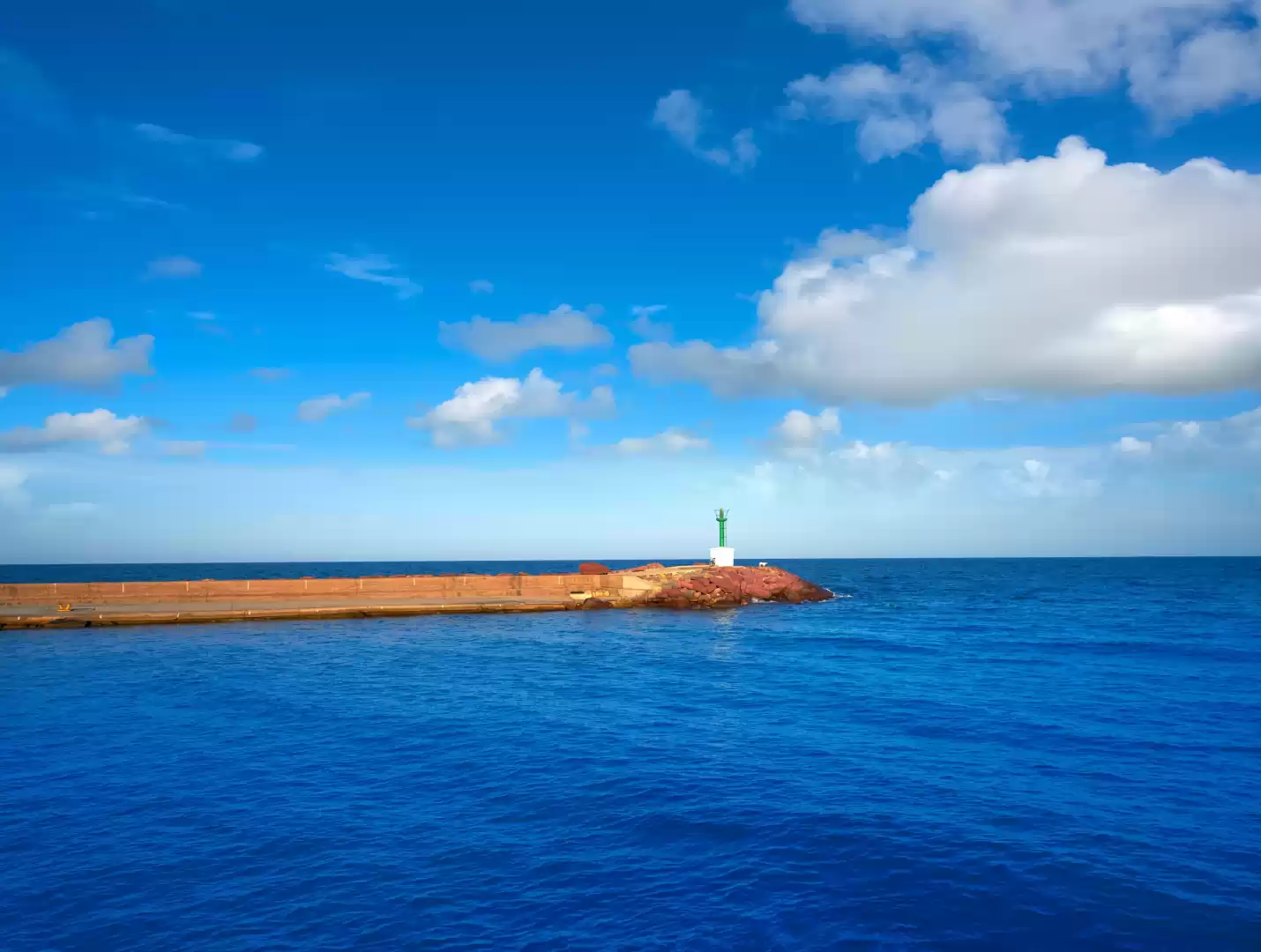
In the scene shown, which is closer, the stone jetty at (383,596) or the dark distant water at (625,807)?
the dark distant water at (625,807)

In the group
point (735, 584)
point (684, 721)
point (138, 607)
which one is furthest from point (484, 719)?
point (735, 584)

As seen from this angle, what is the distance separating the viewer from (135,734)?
68.5ft

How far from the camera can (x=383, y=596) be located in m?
62.3

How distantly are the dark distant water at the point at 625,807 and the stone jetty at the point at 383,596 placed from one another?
769 inches

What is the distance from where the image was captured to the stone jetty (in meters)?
51.7

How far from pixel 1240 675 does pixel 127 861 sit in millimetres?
39106

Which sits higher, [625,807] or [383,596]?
[383,596]

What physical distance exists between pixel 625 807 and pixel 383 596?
169 ft

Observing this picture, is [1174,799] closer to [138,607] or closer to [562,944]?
[562,944]

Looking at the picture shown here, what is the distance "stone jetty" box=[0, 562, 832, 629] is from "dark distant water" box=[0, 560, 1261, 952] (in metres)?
19.5

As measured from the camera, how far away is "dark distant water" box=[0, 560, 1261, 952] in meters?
10.7

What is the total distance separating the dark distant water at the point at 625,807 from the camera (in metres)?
10.7

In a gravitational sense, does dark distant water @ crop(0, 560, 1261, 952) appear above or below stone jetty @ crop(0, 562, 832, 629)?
below

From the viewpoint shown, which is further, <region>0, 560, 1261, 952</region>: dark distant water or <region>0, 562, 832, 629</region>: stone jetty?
<region>0, 562, 832, 629</region>: stone jetty
